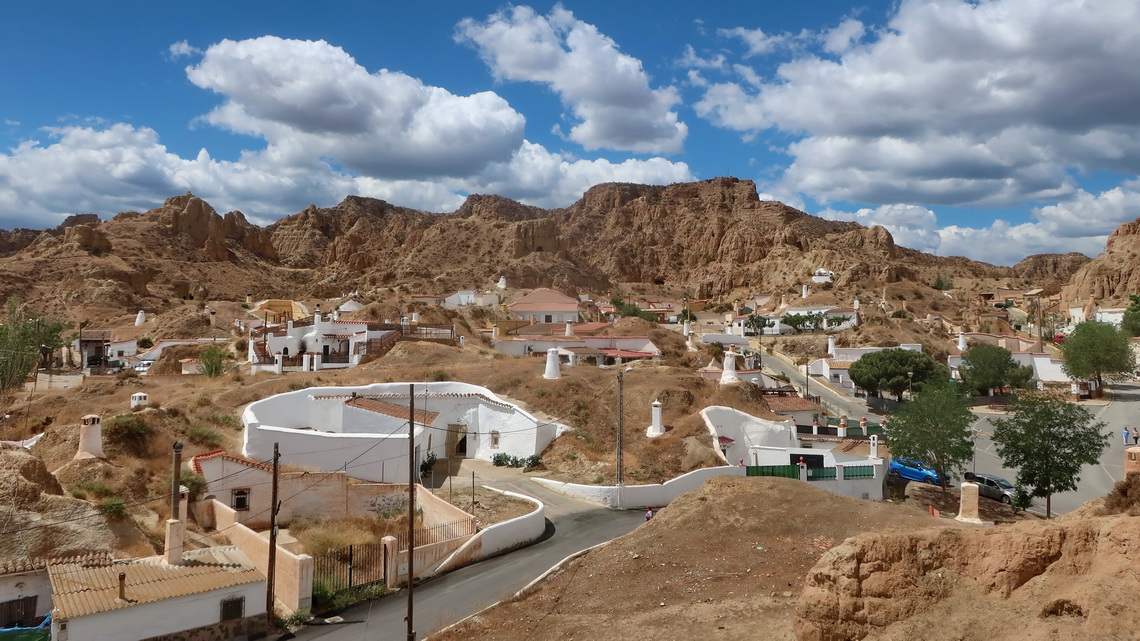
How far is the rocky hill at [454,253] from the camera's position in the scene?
301 ft

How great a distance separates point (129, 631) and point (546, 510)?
1225cm

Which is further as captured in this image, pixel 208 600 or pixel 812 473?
pixel 812 473

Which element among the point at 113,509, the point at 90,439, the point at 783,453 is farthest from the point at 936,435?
the point at 90,439

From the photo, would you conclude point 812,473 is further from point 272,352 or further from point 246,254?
point 246,254

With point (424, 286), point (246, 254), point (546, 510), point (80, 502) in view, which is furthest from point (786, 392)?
point (246, 254)

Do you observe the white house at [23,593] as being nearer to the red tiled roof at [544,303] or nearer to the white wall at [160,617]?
the white wall at [160,617]

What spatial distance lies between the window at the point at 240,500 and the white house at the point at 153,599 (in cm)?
492

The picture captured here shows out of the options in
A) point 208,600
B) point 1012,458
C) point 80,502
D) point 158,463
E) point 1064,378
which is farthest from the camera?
point 1064,378

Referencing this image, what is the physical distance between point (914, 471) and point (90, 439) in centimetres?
2931

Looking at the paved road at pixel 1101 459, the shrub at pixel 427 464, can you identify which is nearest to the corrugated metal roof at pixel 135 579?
the shrub at pixel 427 464

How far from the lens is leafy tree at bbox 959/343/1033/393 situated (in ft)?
176

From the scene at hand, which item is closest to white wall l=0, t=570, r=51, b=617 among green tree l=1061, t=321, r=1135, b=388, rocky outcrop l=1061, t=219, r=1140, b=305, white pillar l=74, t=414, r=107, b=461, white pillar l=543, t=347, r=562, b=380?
white pillar l=74, t=414, r=107, b=461

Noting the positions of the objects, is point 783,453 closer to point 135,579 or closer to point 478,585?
point 478,585

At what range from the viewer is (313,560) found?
16.8m
